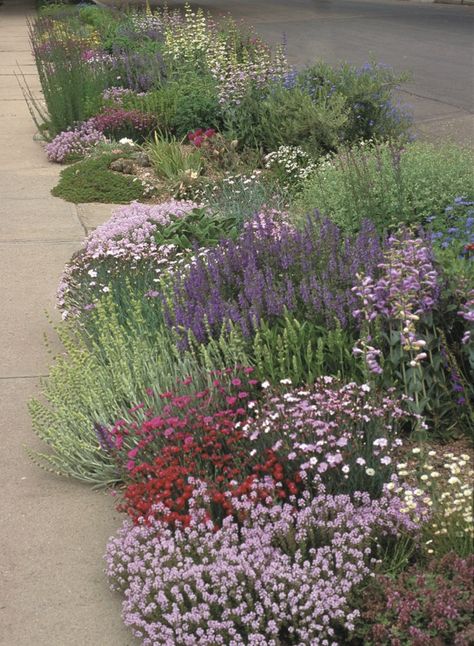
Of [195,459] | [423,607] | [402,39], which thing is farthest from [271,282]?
[402,39]

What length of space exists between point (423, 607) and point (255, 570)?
0.62 metres

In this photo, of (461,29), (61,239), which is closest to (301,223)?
(61,239)

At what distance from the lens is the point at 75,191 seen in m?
9.46

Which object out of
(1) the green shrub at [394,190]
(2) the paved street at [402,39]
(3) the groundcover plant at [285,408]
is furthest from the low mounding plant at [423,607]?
(2) the paved street at [402,39]

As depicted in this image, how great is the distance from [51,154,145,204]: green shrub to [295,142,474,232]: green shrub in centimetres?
267

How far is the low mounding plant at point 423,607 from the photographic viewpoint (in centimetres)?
310

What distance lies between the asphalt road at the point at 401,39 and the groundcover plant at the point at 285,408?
4574 mm

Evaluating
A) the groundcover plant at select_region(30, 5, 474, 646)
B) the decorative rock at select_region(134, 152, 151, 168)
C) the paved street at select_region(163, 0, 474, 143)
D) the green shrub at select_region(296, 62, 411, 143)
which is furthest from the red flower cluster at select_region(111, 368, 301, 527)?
the paved street at select_region(163, 0, 474, 143)

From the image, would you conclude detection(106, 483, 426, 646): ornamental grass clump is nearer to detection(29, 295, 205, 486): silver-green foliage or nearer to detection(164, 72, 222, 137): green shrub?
detection(29, 295, 205, 486): silver-green foliage

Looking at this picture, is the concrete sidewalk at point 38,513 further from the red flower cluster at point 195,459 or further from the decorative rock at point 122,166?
the decorative rock at point 122,166

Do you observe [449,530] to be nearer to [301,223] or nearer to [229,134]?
[301,223]

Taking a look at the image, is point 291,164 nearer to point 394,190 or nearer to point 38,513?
point 394,190

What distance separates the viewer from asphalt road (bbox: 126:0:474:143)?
1333 cm

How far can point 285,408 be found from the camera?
436 cm
